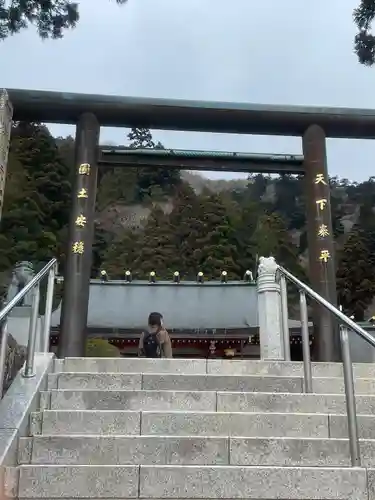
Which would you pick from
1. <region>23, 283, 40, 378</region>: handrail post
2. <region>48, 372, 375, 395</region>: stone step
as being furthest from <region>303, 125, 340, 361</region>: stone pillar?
<region>23, 283, 40, 378</region>: handrail post

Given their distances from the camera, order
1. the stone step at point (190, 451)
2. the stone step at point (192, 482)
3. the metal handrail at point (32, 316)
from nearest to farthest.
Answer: the stone step at point (192, 482), the stone step at point (190, 451), the metal handrail at point (32, 316)

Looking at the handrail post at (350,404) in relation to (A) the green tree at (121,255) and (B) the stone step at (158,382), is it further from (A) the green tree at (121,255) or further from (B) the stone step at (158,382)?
(A) the green tree at (121,255)

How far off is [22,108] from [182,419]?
6.61 metres

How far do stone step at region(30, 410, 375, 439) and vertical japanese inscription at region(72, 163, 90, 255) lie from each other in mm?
4571

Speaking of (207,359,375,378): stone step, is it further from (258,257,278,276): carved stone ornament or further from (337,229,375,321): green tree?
(337,229,375,321): green tree

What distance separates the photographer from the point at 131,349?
14.9 m

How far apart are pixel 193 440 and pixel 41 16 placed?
8960 millimetres

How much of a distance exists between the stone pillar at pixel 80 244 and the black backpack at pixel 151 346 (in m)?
1.34

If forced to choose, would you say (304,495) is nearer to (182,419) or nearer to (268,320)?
(182,419)

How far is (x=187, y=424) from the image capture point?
3.73 meters

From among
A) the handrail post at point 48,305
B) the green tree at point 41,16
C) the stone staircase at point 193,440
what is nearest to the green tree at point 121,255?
the green tree at point 41,16

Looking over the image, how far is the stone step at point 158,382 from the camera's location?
4414 millimetres

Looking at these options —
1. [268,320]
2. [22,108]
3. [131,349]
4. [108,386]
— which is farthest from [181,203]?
[108,386]

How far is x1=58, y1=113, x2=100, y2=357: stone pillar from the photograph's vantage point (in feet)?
25.3
